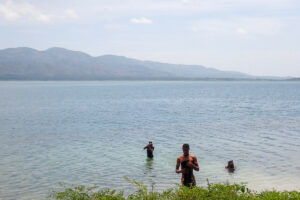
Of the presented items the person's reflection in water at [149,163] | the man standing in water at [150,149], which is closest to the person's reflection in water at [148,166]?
the person's reflection in water at [149,163]

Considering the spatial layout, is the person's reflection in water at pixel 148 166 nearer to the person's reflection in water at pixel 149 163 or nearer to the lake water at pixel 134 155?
the person's reflection in water at pixel 149 163

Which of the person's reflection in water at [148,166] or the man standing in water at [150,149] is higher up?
the man standing in water at [150,149]

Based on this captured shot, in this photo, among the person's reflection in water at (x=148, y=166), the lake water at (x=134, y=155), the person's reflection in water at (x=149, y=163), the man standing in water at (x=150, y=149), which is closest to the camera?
the lake water at (x=134, y=155)

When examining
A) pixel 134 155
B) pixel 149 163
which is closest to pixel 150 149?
pixel 149 163

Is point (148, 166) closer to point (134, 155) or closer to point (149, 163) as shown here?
point (149, 163)

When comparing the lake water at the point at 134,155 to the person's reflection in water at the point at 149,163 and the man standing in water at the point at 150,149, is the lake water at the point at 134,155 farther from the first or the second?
the man standing in water at the point at 150,149

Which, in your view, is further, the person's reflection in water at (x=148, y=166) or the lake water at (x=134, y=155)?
the person's reflection in water at (x=148, y=166)

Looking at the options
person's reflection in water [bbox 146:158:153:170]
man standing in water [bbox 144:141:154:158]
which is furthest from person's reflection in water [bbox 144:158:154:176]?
man standing in water [bbox 144:141:154:158]

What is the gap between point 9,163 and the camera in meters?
23.7

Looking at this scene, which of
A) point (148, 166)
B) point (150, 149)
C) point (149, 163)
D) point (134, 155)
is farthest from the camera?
point (134, 155)

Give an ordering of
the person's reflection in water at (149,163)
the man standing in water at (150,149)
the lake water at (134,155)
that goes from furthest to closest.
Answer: the man standing in water at (150,149)
the person's reflection in water at (149,163)
the lake water at (134,155)

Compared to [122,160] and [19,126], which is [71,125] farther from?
[122,160]

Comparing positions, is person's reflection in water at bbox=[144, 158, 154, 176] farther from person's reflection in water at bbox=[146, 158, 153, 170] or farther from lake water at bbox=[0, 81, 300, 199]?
lake water at bbox=[0, 81, 300, 199]

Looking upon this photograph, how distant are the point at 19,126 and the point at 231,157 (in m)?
29.6
